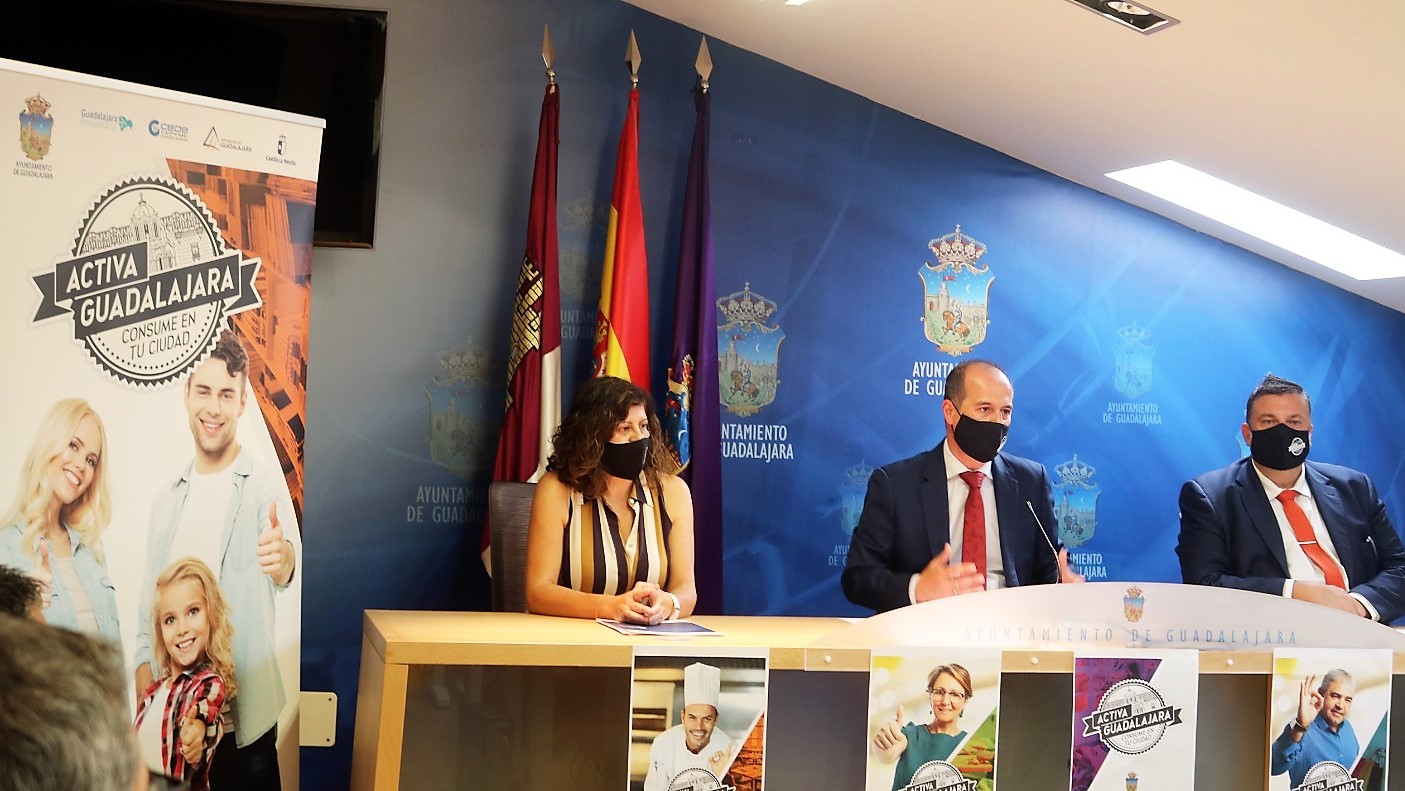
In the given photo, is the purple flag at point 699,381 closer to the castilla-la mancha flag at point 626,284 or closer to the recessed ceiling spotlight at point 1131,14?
the castilla-la mancha flag at point 626,284

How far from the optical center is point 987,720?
102 inches

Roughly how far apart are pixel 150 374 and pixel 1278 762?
8.38ft

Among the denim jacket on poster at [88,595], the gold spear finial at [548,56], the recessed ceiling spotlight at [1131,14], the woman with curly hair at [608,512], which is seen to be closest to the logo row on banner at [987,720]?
the woman with curly hair at [608,512]

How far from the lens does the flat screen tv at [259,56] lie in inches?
145

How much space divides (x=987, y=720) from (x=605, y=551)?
1009 mm

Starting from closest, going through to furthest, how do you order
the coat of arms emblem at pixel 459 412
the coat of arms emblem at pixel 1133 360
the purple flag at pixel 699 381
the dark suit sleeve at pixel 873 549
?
the dark suit sleeve at pixel 873 549, the purple flag at pixel 699 381, the coat of arms emblem at pixel 459 412, the coat of arms emblem at pixel 1133 360

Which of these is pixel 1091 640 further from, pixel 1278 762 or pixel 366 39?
pixel 366 39

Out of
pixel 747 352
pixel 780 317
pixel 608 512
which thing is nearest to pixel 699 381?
pixel 747 352

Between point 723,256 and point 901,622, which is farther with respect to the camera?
point 723,256

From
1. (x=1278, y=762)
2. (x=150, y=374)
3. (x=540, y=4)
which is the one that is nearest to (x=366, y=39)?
(x=540, y=4)

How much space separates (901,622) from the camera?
2.59 metres

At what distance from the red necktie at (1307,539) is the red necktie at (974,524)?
33.1 inches

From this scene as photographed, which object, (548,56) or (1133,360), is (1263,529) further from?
(548,56)

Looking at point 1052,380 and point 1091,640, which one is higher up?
point 1052,380
